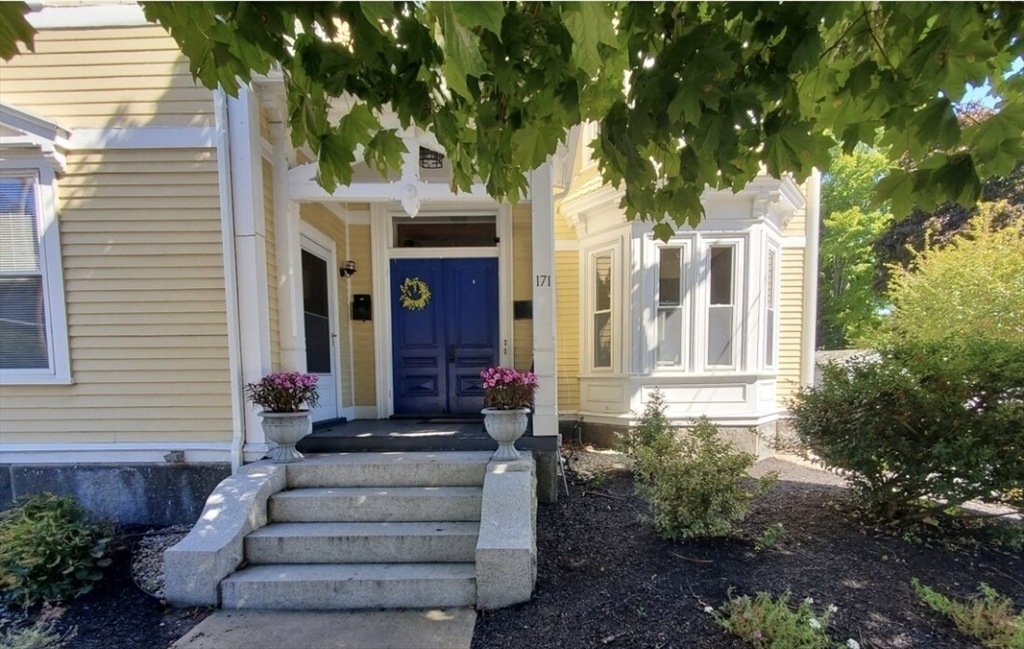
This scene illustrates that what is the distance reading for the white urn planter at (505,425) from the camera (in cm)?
381

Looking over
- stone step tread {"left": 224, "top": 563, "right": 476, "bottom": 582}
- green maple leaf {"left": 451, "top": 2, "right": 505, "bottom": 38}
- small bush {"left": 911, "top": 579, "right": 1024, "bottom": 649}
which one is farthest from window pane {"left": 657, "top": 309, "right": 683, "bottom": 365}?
green maple leaf {"left": 451, "top": 2, "right": 505, "bottom": 38}

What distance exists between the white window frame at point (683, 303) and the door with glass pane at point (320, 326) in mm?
4158

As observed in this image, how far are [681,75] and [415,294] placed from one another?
4550 mm

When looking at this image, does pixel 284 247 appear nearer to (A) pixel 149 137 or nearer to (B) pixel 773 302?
(A) pixel 149 137

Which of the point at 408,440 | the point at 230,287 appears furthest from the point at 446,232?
the point at 408,440

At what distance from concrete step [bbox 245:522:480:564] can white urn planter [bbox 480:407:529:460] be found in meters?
0.83

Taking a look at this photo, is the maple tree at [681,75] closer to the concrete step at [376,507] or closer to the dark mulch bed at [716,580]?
the dark mulch bed at [716,580]

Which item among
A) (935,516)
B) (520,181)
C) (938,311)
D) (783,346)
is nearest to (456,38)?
(520,181)

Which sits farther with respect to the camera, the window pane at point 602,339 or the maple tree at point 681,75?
the window pane at point 602,339

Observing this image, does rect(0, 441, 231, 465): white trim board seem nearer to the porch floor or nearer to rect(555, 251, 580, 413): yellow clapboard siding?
the porch floor

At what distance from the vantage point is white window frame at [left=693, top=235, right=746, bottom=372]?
6.12 meters

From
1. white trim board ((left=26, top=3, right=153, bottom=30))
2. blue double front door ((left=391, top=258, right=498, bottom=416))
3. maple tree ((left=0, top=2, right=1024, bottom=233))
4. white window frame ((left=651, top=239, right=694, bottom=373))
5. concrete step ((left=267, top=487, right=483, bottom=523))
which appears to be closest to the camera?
maple tree ((left=0, top=2, right=1024, bottom=233))

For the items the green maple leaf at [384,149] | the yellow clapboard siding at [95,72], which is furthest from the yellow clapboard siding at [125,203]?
the green maple leaf at [384,149]

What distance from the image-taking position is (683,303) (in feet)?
20.2
